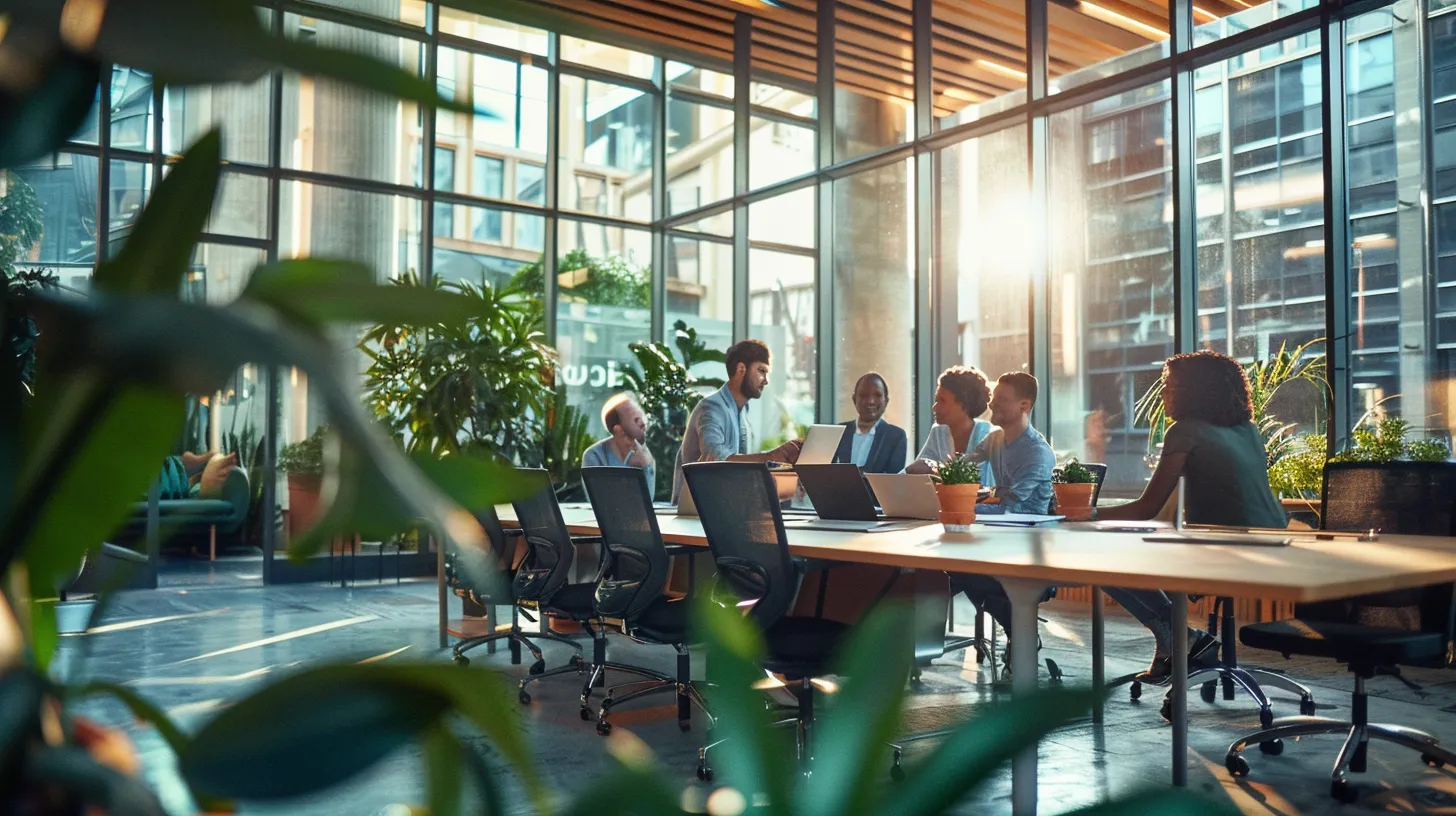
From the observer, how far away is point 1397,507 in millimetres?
3707

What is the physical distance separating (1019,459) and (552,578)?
79.9 inches

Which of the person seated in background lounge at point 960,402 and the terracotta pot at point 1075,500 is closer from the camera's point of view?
the terracotta pot at point 1075,500

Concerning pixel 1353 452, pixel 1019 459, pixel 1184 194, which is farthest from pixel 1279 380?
pixel 1019 459

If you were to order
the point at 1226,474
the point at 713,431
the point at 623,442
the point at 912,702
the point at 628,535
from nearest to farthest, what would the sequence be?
the point at 912,702, the point at 1226,474, the point at 628,535, the point at 713,431, the point at 623,442

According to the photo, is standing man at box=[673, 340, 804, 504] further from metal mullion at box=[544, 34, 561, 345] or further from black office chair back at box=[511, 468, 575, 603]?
metal mullion at box=[544, 34, 561, 345]

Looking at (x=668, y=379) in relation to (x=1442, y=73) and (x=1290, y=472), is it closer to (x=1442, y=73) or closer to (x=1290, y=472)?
(x=1290, y=472)

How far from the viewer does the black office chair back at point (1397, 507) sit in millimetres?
3387

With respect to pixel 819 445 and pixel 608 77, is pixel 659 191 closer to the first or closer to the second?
pixel 608 77

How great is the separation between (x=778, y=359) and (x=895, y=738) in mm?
9343

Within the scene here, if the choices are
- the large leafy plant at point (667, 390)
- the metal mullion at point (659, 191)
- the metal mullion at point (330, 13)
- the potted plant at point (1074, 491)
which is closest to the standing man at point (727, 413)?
the potted plant at point (1074, 491)

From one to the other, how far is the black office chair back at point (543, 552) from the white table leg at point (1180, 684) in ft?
7.63

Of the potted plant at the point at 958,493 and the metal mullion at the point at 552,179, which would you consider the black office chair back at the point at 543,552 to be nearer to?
the potted plant at the point at 958,493

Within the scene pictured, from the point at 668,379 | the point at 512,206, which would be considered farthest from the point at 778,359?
the point at 512,206

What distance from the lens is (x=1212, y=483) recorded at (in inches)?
155
